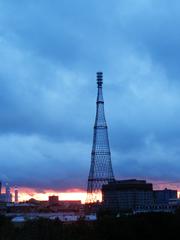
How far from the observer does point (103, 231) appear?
10844 centimetres

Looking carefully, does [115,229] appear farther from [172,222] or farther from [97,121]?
[97,121]

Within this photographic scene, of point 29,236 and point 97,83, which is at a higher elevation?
point 97,83

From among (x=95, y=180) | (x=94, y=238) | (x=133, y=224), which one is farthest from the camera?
(x=95, y=180)

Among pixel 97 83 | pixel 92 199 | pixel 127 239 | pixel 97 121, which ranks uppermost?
pixel 97 83

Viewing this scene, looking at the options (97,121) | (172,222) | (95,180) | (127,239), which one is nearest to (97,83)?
(97,121)

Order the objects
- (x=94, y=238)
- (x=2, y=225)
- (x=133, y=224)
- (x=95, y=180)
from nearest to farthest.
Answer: (x=94, y=238) < (x=133, y=224) < (x=2, y=225) < (x=95, y=180)

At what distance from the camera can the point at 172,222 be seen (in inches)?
4737

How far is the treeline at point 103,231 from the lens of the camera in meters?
105

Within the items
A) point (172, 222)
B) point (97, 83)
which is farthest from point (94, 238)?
point (97, 83)

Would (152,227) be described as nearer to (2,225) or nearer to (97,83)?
(2,225)

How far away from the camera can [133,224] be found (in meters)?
114

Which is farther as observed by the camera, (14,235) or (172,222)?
(172,222)

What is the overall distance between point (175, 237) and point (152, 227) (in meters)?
5.10

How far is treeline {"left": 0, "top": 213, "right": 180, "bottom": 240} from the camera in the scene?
10525 centimetres
